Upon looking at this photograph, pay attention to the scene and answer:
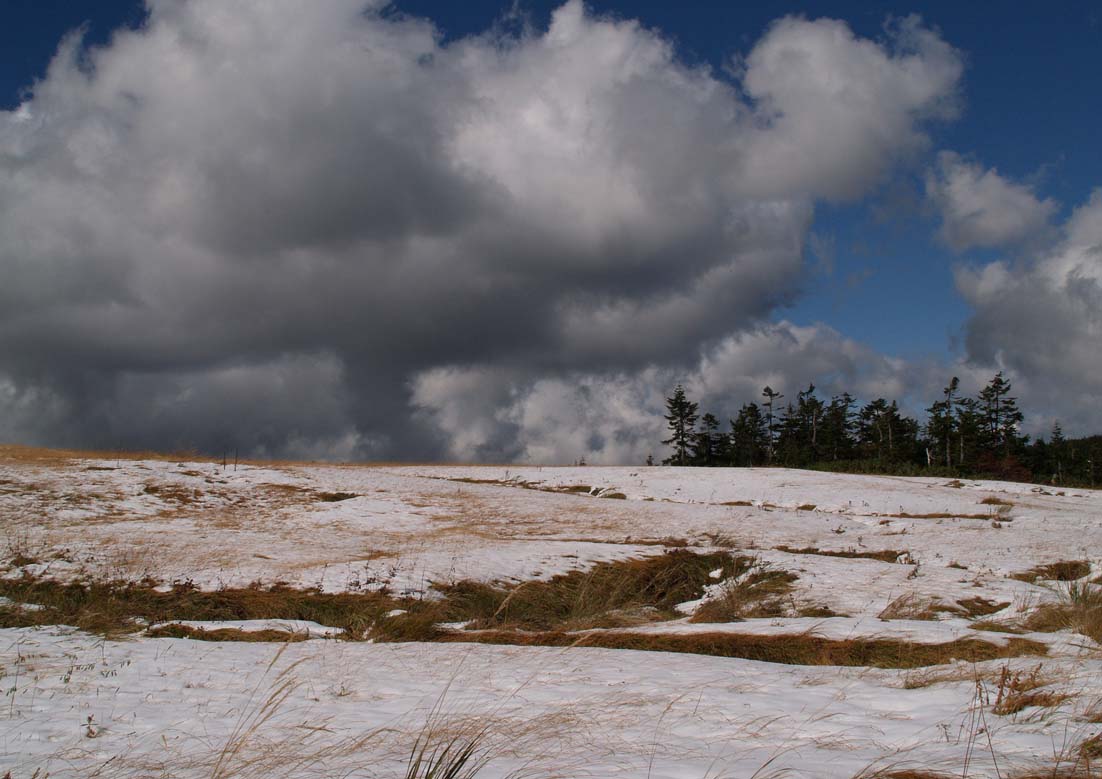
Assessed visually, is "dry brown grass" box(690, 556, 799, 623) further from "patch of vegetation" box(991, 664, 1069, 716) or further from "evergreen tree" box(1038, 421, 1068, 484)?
"evergreen tree" box(1038, 421, 1068, 484)

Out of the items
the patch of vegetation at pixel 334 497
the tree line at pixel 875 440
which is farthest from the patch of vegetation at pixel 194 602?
the tree line at pixel 875 440

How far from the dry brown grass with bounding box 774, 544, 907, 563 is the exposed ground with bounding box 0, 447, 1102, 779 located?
361 mm

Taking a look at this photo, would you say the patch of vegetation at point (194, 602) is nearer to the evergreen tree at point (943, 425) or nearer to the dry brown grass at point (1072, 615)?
the dry brown grass at point (1072, 615)

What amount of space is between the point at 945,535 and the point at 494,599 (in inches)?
659

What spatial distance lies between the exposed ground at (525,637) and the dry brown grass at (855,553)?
36 centimetres

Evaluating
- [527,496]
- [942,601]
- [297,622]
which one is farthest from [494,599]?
[527,496]

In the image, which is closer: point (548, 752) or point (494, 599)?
point (548, 752)

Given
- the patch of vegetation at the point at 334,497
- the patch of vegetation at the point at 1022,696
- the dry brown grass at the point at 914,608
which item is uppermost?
the patch of vegetation at the point at 1022,696

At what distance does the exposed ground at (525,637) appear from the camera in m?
4.75

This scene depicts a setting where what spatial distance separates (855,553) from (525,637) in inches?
527

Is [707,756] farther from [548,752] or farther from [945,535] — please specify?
[945,535]

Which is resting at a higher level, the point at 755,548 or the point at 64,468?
the point at 64,468

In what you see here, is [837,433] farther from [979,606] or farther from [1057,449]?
[979,606]

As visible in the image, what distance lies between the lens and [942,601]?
42.5ft
